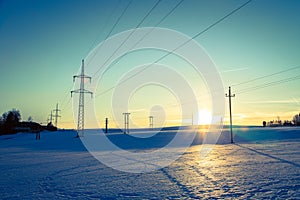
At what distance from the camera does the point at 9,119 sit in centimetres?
9650

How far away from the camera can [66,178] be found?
9703mm

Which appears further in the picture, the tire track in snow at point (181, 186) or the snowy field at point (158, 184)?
the snowy field at point (158, 184)

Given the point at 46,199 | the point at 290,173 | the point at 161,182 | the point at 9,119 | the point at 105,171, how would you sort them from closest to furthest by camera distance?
the point at 46,199, the point at 161,182, the point at 290,173, the point at 105,171, the point at 9,119

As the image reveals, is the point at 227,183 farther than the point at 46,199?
Yes

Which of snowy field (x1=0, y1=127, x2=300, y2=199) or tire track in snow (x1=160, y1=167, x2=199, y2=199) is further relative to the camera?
snowy field (x1=0, y1=127, x2=300, y2=199)

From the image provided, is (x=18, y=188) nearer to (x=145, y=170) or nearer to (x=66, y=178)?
(x=66, y=178)

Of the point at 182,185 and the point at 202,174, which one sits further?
the point at 202,174

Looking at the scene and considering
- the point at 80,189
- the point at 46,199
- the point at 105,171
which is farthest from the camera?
the point at 105,171

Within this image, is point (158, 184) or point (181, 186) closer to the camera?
point (181, 186)

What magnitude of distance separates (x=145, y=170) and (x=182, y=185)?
3.50 m

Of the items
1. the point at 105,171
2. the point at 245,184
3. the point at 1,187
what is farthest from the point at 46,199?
the point at 245,184

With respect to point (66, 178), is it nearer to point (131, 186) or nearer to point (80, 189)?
point (80, 189)

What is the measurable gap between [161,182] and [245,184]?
9.30 feet

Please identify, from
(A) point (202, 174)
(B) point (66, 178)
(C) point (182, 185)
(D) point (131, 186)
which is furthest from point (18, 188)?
(A) point (202, 174)
